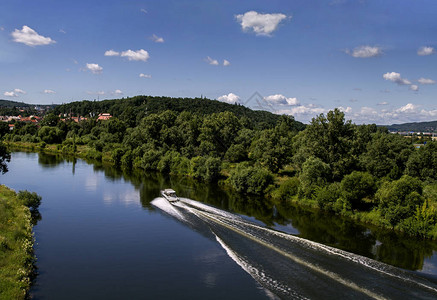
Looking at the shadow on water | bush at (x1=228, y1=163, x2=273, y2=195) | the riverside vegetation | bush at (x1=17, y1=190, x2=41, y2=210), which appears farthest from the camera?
bush at (x1=228, y1=163, x2=273, y2=195)

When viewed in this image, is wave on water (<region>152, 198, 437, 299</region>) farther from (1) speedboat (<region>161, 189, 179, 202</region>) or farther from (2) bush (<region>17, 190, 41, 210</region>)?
(2) bush (<region>17, 190, 41, 210</region>)

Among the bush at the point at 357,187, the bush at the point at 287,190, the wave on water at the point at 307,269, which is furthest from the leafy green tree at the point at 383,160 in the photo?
the wave on water at the point at 307,269

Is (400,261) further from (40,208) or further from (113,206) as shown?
(40,208)

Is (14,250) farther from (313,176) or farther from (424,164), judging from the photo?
(424,164)

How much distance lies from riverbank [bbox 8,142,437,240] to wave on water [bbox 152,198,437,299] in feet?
31.3

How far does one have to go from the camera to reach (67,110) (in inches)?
7116

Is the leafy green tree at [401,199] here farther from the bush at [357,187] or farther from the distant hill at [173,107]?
the distant hill at [173,107]

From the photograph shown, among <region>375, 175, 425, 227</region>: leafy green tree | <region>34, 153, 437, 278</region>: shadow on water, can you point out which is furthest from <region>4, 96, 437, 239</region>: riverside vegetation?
<region>34, 153, 437, 278</region>: shadow on water

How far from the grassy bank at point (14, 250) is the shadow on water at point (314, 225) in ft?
40.5

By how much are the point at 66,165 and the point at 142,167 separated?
15.0 metres

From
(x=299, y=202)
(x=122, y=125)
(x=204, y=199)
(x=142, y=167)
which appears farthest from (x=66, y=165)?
(x=299, y=202)

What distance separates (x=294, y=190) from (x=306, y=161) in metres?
3.92

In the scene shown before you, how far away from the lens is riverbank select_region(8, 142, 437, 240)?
88.4ft

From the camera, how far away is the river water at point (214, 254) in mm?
17484
